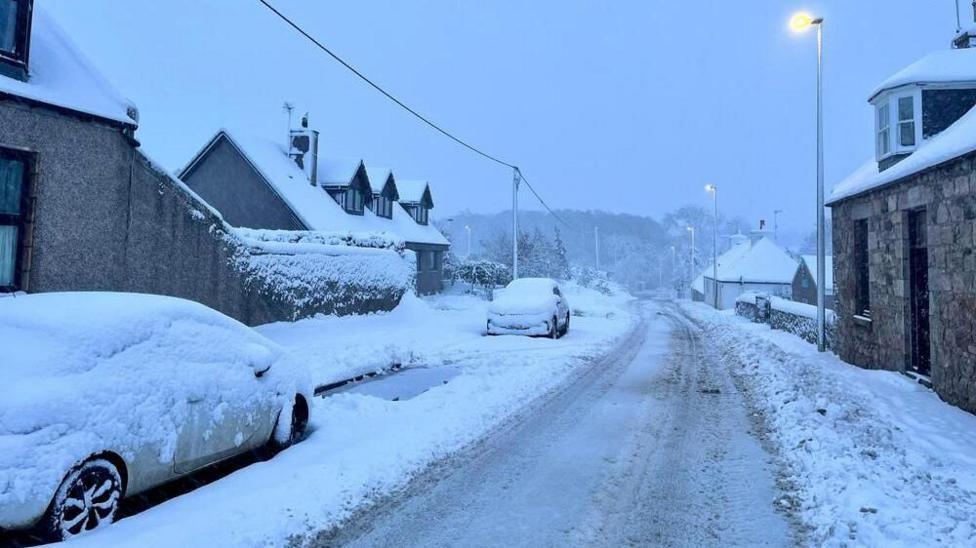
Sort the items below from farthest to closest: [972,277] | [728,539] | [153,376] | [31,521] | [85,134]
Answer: [85,134] < [972,277] < [153,376] < [728,539] < [31,521]

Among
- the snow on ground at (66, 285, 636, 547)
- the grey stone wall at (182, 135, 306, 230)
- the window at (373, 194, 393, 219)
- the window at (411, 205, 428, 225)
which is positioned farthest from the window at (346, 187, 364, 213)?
the snow on ground at (66, 285, 636, 547)

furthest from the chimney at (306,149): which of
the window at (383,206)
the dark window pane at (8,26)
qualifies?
the dark window pane at (8,26)

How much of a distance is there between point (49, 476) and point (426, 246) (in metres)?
29.8

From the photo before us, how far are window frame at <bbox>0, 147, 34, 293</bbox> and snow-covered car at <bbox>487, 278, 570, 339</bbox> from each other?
10345mm

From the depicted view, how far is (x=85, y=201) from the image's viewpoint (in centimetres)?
1064

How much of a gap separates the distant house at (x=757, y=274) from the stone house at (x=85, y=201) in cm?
4235

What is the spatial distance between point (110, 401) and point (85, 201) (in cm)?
818

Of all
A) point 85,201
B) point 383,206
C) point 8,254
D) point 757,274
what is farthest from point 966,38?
point 757,274

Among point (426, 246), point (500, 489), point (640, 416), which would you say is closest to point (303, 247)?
point (640, 416)

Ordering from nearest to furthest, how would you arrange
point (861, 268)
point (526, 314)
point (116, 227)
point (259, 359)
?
1. point (259, 359)
2. point (116, 227)
3. point (861, 268)
4. point (526, 314)

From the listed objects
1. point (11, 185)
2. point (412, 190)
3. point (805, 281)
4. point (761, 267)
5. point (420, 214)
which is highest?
point (412, 190)

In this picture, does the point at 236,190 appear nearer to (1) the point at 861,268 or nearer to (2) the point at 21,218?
(2) the point at 21,218

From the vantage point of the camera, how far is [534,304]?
16406 mm

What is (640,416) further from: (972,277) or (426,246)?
(426,246)
